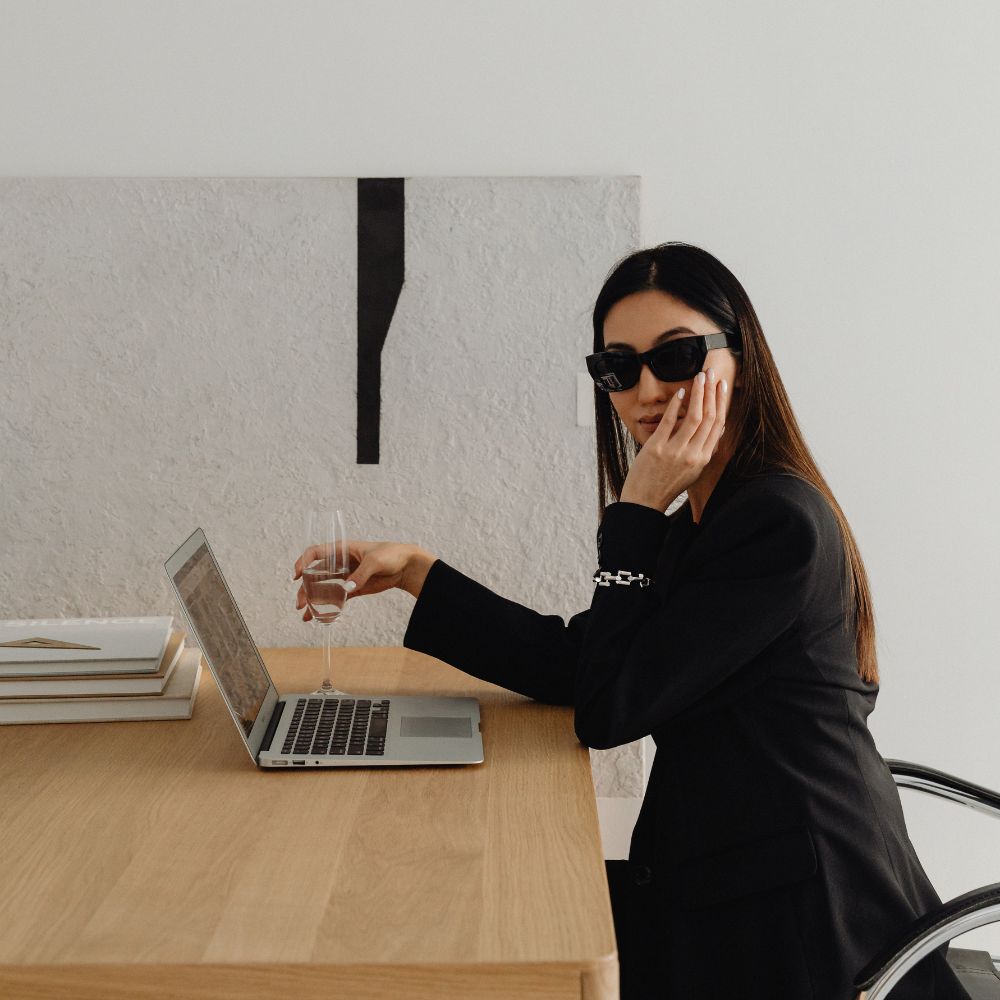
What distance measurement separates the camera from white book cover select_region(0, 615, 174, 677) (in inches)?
59.6

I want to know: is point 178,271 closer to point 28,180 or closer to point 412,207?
point 28,180

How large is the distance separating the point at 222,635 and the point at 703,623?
0.64 metres

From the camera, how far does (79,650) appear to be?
60.6 inches

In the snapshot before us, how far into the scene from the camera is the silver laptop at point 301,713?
1.32 m

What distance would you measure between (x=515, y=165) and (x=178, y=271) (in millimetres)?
667

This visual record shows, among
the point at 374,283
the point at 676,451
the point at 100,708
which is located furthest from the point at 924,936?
the point at 374,283

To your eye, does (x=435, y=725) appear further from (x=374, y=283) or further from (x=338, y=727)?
(x=374, y=283)

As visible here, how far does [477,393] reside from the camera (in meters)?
2.06

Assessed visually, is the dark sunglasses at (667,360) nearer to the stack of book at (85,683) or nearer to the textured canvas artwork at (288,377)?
the textured canvas artwork at (288,377)

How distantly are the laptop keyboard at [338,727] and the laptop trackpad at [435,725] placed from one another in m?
0.03

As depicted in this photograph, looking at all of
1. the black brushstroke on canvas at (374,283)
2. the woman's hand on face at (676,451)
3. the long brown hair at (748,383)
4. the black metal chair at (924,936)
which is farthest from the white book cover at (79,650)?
the black metal chair at (924,936)

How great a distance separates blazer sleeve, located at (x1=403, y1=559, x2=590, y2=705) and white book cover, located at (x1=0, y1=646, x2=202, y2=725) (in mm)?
342

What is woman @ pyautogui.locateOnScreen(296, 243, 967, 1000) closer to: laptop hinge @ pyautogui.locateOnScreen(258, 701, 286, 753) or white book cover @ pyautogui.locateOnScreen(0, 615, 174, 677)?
laptop hinge @ pyautogui.locateOnScreen(258, 701, 286, 753)

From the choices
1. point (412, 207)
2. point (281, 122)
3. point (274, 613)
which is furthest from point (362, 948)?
point (281, 122)
